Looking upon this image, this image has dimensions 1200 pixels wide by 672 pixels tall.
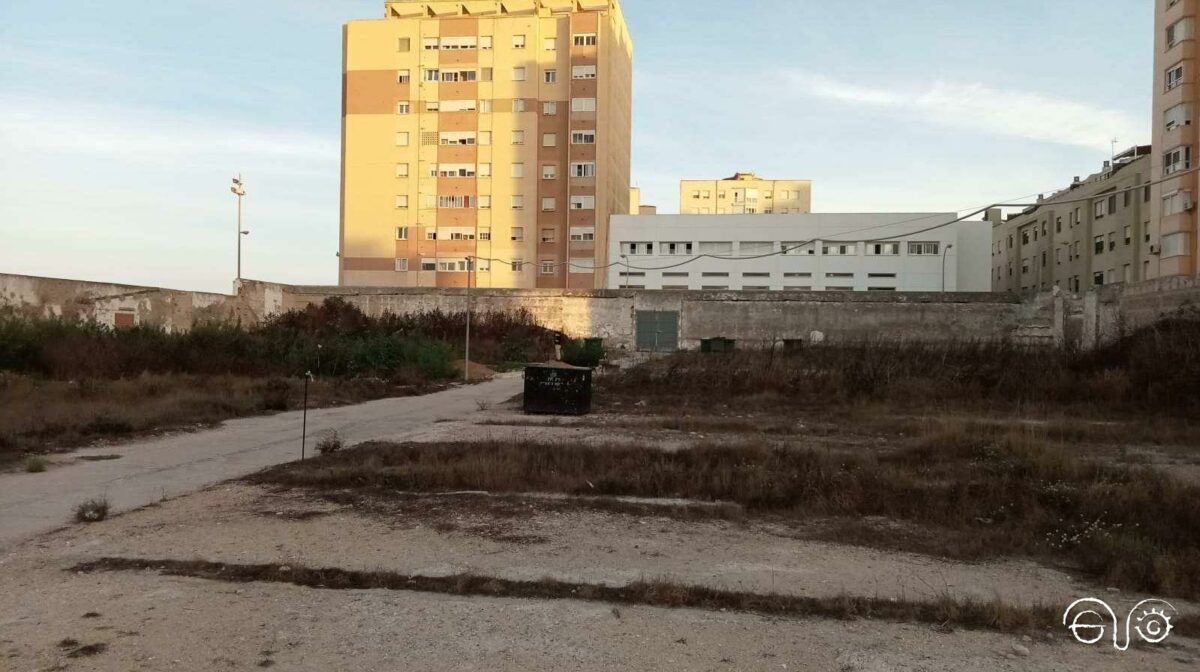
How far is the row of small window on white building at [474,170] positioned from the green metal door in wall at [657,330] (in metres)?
27.4

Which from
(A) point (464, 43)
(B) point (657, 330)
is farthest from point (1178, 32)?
(A) point (464, 43)

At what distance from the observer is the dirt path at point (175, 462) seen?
305 inches

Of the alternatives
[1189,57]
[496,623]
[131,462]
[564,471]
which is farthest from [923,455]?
[1189,57]

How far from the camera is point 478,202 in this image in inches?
2687

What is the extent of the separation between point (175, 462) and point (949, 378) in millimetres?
18896

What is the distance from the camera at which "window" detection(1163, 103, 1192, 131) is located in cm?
4662

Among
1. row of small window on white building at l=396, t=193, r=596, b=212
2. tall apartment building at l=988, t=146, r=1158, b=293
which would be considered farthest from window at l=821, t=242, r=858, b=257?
row of small window on white building at l=396, t=193, r=596, b=212

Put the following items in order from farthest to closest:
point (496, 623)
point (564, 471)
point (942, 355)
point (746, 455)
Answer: point (942, 355), point (746, 455), point (564, 471), point (496, 623)

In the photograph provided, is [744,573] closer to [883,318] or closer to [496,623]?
[496,623]

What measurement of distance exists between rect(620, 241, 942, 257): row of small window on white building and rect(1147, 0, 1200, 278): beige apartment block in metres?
18.9

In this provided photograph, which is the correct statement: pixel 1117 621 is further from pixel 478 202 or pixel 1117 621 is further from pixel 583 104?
pixel 478 202

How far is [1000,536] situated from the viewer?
6.87 m

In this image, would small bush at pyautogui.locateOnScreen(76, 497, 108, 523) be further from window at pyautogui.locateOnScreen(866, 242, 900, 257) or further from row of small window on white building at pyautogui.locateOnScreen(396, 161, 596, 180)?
window at pyautogui.locateOnScreen(866, 242, 900, 257)

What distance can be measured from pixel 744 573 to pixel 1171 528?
4374mm
